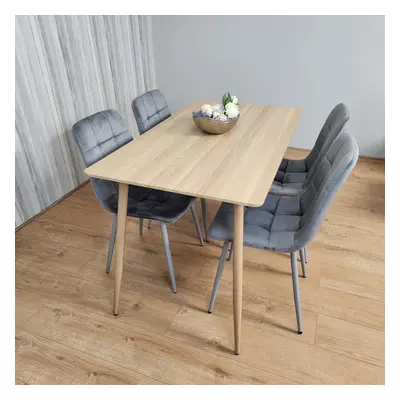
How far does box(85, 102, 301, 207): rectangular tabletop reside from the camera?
1283 millimetres

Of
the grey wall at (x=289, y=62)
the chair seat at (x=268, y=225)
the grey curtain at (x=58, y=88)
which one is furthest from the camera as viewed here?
the grey wall at (x=289, y=62)

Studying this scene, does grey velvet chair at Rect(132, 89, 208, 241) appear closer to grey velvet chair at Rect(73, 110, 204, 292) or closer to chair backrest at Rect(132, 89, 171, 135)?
chair backrest at Rect(132, 89, 171, 135)

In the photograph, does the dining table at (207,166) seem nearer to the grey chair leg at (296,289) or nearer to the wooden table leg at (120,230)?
the wooden table leg at (120,230)

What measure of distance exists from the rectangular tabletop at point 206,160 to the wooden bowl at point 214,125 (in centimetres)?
3

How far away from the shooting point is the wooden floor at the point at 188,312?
1.45 m

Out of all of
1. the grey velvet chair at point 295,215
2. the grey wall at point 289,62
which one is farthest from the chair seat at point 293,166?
the grey wall at point 289,62

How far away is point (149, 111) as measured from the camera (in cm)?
215

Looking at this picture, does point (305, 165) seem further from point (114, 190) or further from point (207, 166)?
point (114, 190)

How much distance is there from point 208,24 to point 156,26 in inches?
22.3

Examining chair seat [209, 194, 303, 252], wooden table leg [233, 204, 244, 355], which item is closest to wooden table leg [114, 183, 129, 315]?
chair seat [209, 194, 303, 252]

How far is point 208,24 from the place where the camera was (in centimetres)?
318

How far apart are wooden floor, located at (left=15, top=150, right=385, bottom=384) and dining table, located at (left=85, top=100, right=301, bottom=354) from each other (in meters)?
0.16

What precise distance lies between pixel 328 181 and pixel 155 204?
88 cm

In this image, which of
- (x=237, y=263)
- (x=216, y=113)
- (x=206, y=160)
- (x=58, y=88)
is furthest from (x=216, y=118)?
(x=58, y=88)
